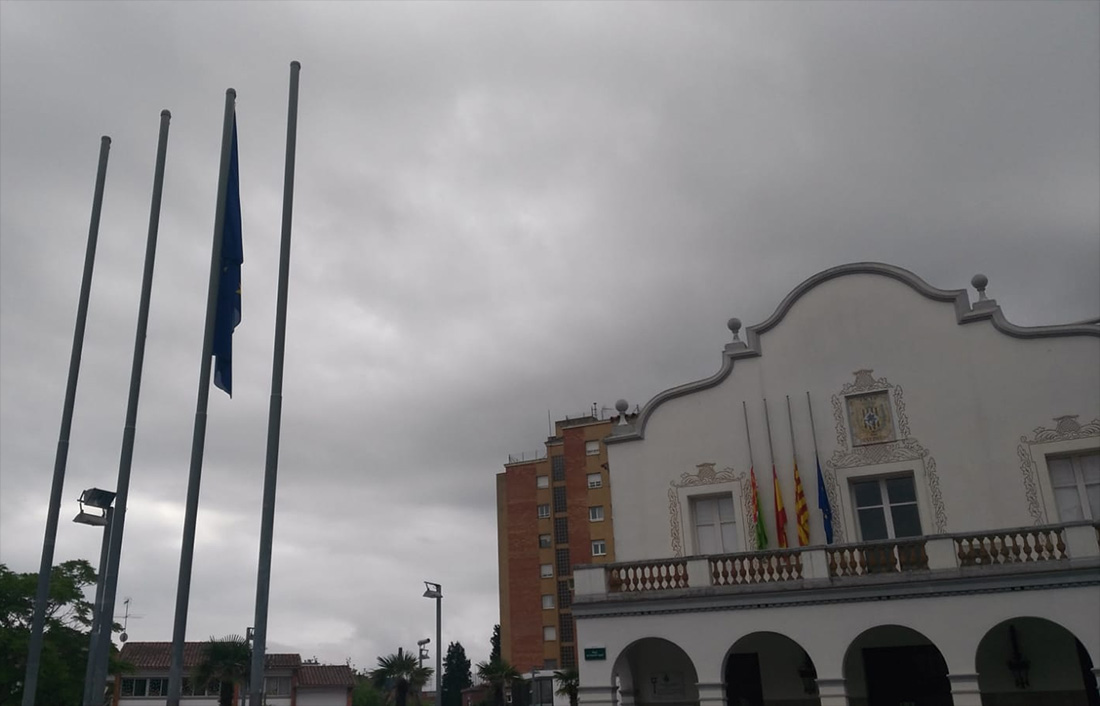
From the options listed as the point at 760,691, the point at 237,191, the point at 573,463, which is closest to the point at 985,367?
the point at 760,691

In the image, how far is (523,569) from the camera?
77.5 metres

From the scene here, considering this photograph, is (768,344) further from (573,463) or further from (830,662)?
(573,463)

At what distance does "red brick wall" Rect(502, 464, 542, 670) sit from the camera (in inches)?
2921

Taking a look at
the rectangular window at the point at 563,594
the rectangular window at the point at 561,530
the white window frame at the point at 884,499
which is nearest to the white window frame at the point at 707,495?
the white window frame at the point at 884,499

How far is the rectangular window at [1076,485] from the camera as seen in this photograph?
21.4m

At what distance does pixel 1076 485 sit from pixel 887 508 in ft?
13.7

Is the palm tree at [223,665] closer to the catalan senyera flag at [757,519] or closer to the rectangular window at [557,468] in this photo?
the catalan senyera flag at [757,519]

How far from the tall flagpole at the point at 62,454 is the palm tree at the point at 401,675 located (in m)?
32.0

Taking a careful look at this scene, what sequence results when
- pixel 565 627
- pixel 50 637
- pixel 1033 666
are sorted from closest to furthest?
pixel 1033 666
pixel 50 637
pixel 565 627

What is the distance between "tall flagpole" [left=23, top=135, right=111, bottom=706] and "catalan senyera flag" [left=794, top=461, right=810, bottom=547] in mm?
15677

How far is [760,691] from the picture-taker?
23469 millimetres

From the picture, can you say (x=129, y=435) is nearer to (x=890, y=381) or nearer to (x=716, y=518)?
(x=716, y=518)

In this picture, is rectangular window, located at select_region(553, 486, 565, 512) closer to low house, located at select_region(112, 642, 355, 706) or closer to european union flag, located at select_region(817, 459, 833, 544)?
low house, located at select_region(112, 642, 355, 706)

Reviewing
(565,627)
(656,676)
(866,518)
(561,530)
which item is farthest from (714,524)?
(561,530)
